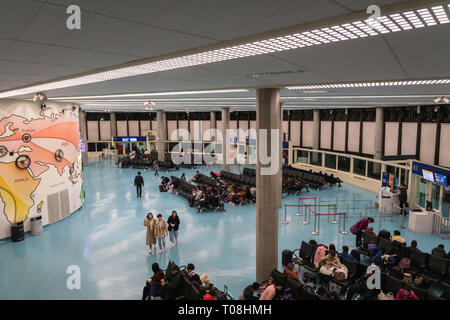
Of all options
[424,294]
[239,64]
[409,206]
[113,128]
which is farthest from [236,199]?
[113,128]

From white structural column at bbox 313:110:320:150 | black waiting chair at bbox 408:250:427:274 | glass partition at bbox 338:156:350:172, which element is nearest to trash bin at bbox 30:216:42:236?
black waiting chair at bbox 408:250:427:274

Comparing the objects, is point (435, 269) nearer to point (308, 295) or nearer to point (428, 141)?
point (308, 295)

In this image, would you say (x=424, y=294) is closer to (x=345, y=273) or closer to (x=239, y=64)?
(x=345, y=273)

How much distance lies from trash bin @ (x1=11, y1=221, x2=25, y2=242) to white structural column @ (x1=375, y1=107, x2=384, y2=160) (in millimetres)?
21569

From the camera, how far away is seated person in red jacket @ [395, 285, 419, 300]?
19.5ft

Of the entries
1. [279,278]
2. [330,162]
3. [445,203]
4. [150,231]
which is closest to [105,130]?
[330,162]

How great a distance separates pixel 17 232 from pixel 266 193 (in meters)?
9.13

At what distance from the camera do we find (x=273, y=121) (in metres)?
7.88

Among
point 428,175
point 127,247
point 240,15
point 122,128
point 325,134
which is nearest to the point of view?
point 240,15

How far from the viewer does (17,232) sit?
11.1m

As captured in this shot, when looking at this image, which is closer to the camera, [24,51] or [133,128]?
[24,51]

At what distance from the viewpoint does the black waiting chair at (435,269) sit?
25.0ft

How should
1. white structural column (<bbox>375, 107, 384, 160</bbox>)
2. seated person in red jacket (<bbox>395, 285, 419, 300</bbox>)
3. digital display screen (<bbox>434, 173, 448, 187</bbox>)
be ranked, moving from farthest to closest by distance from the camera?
white structural column (<bbox>375, 107, 384, 160</bbox>) → digital display screen (<bbox>434, 173, 448, 187</bbox>) → seated person in red jacket (<bbox>395, 285, 419, 300</bbox>)

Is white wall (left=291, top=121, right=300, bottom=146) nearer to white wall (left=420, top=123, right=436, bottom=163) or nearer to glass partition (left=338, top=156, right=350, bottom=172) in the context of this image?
glass partition (left=338, top=156, right=350, bottom=172)
